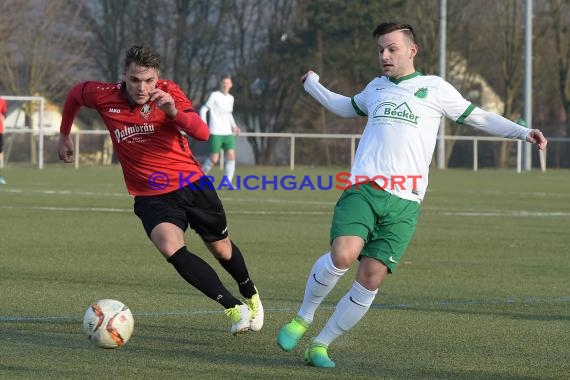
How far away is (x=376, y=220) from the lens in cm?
692

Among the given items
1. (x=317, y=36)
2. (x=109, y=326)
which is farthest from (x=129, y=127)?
(x=317, y=36)

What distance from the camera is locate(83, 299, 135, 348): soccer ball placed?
6809 mm

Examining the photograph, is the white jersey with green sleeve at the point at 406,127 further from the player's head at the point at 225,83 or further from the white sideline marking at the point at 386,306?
the player's head at the point at 225,83

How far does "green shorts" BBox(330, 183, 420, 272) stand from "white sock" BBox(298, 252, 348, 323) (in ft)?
0.55

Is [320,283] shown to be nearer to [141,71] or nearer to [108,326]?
[108,326]

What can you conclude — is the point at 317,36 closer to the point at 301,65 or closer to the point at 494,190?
the point at 301,65

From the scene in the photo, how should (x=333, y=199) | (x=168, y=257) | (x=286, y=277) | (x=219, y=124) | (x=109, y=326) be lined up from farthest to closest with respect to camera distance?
(x=219, y=124), (x=333, y=199), (x=286, y=277), (x=168, y=257), (x=109, y=326)

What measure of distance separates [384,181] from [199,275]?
4.42 feet

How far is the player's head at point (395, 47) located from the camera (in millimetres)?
7168

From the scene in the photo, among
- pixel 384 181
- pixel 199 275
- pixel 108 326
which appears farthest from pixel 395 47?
pixel 108 326

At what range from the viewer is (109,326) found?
6.80m

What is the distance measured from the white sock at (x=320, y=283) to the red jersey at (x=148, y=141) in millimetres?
1284

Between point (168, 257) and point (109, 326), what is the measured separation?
0.83 m

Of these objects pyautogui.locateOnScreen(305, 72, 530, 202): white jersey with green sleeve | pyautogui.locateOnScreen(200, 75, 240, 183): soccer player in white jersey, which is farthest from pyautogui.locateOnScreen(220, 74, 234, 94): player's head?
pyautogui.locateOnScreen(305, 72, 530, 202): white jersey with green sleeve
